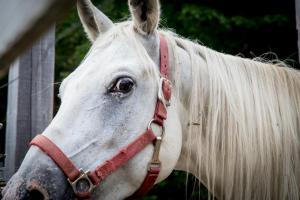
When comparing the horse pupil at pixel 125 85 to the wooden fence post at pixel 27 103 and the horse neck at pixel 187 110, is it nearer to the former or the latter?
the horse neck at pixel 187 110

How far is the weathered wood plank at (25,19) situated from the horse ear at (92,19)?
1.79m

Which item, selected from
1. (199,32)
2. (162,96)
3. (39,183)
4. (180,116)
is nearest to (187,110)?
(180,116)

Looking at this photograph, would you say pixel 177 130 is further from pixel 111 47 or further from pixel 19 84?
pixel 19 84

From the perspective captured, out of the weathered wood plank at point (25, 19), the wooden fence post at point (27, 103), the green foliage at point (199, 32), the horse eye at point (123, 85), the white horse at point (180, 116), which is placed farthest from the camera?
the green foliage at point (199, 32)

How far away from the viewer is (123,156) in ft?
5.76

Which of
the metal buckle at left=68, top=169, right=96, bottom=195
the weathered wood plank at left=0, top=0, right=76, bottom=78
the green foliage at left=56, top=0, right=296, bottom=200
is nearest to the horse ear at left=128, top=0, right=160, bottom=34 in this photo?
the metal buckle at left=68, top=169, right=96, bottom=195

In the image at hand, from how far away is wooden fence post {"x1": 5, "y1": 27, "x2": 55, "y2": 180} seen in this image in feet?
6.81

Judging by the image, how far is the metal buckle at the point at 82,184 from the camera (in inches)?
65.0

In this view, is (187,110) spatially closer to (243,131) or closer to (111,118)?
(243,131)

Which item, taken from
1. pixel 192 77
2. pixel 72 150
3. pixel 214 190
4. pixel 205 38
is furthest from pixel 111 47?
pixel 205 38

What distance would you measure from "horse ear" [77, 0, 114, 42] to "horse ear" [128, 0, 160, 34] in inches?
7.9

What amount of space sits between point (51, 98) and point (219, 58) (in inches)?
39.9

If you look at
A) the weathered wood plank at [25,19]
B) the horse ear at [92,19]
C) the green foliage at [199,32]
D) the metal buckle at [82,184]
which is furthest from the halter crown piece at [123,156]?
the green foliage at [199,32]

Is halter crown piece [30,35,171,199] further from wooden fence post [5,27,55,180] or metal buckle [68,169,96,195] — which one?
wooden fence post [5,27,55,180]
